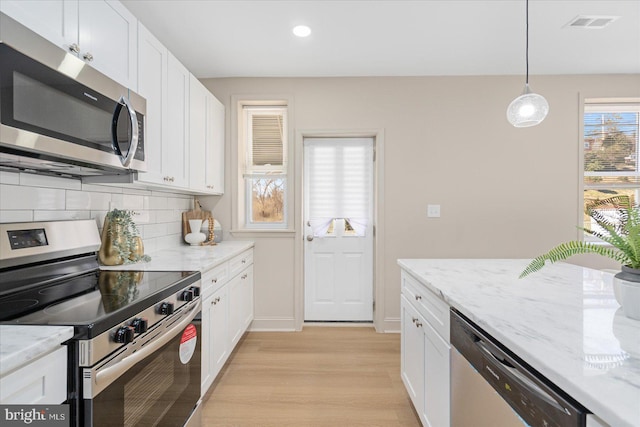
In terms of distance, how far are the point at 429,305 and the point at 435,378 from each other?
33 cm

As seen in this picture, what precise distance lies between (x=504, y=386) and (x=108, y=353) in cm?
120

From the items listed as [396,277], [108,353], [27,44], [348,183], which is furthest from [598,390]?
[348,183]

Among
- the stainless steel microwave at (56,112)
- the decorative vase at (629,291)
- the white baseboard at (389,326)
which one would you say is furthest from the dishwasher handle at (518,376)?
the white baseboard at (389,326)

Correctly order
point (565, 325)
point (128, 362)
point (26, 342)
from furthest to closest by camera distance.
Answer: point (128, 362) → point (565, 325) → point (26, 342)

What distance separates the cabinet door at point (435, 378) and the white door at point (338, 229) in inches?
74.2

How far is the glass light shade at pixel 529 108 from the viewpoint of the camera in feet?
6.20

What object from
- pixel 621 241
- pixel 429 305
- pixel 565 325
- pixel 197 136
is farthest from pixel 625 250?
pixel 197 136

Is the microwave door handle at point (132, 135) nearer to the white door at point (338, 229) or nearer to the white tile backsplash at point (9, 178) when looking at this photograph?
the white tile backsplash at point (9, 178)

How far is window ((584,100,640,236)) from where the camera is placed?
11.3 feet

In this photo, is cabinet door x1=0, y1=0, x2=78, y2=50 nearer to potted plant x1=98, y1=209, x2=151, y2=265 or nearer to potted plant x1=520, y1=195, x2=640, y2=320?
potted plant x1=98, y1=209, x2=151, y2=265

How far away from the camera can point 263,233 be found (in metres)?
3.34

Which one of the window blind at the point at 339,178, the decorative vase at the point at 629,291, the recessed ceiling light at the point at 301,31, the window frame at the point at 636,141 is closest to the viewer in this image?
the decorative vase at the point at 629,291

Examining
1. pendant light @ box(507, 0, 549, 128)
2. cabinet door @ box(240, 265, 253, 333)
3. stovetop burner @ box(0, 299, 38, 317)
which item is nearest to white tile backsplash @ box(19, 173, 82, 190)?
stovetop burner @ box(0, 299, 38, 317)

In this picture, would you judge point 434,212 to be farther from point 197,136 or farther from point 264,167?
point 197,136
